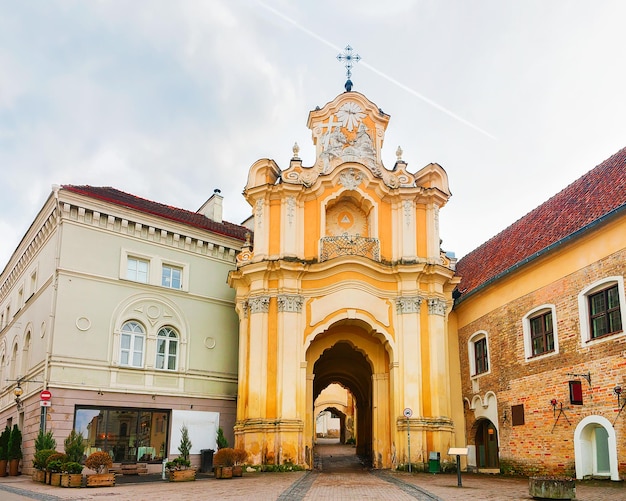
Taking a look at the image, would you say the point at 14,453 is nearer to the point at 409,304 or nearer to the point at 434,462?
the point at 434,462

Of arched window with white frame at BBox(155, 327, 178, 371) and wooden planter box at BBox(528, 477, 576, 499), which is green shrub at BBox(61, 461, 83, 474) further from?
wooden planter box at BBox(528, 477, 576, 499)

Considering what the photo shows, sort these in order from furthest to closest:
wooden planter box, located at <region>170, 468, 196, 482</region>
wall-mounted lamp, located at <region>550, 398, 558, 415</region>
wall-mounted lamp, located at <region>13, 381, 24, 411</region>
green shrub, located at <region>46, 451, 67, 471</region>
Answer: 1. wall-mounted lamp, located at <region>13, 381, 24, 411</region>
2. wooden planter box, located at <region>170, 468, 196, 482</region>
3. wall-mounted lamp, located at <region>550, 398, 558, 415</region>
4. green shrub, located at <region>46, 451, 67, 471</region>

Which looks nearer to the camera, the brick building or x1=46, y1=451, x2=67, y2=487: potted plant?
the brick building

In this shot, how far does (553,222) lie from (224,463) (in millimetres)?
14459

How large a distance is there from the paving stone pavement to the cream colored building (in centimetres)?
340

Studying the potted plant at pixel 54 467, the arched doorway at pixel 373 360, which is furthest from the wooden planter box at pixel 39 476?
the arched doorway at pixel 373 360

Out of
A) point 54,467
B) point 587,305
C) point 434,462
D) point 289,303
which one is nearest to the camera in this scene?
point 587,305

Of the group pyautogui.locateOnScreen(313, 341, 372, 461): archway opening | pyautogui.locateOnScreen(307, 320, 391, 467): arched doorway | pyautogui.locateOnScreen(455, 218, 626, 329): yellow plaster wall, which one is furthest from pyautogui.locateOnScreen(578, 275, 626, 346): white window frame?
pyautogui.locateOnScreen(313, 341, 372, 461): archway opening

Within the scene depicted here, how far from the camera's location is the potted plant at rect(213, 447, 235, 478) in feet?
74.6

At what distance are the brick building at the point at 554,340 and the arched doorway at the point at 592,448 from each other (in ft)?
0.10

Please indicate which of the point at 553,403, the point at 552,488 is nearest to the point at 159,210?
the point at 553,403

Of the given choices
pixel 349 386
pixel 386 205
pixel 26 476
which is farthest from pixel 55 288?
pixel 349 386

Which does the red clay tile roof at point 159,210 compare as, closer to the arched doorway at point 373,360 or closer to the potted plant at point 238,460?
the arched doorway at point 373,360

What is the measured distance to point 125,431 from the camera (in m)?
26.2
